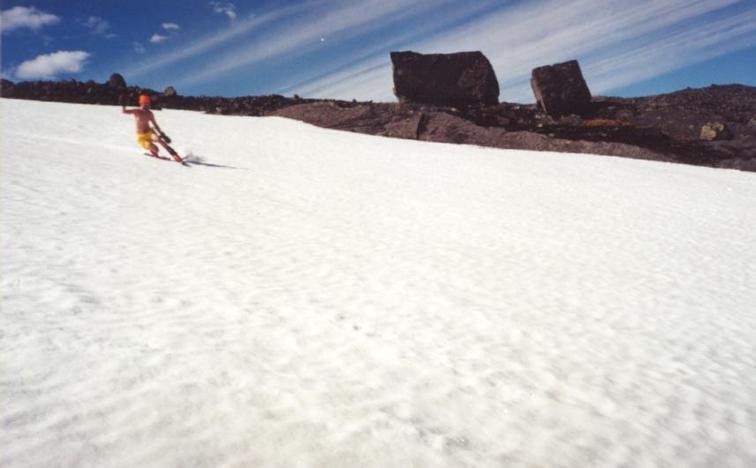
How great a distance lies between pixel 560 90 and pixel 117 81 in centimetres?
2996

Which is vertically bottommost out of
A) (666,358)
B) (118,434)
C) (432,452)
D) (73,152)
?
(666,358)

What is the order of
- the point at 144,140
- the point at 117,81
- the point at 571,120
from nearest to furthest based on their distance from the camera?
the point at 144,140
the point at 571,120
the point at 117,81

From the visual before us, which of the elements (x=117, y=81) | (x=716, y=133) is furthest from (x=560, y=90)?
(x=117, y=81)

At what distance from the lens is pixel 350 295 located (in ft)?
14.2

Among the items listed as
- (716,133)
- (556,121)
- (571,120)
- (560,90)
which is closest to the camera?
(716,133)

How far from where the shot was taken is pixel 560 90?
23.6 m

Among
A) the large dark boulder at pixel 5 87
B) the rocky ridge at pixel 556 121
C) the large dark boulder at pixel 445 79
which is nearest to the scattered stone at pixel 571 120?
the rocky ridge at pixel 556 121

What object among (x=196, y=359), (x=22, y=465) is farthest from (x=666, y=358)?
(x=22, y=465)

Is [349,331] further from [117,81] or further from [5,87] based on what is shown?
[117,81]

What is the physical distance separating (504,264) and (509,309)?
175cm

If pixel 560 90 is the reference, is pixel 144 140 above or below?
below

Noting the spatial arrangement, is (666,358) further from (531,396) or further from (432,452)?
(432,452)

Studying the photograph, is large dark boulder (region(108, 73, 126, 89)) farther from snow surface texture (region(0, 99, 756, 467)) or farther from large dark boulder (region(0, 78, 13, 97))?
snow surface texture (region(0, 99, 756, 467))

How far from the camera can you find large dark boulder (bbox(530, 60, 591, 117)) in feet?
77.3
